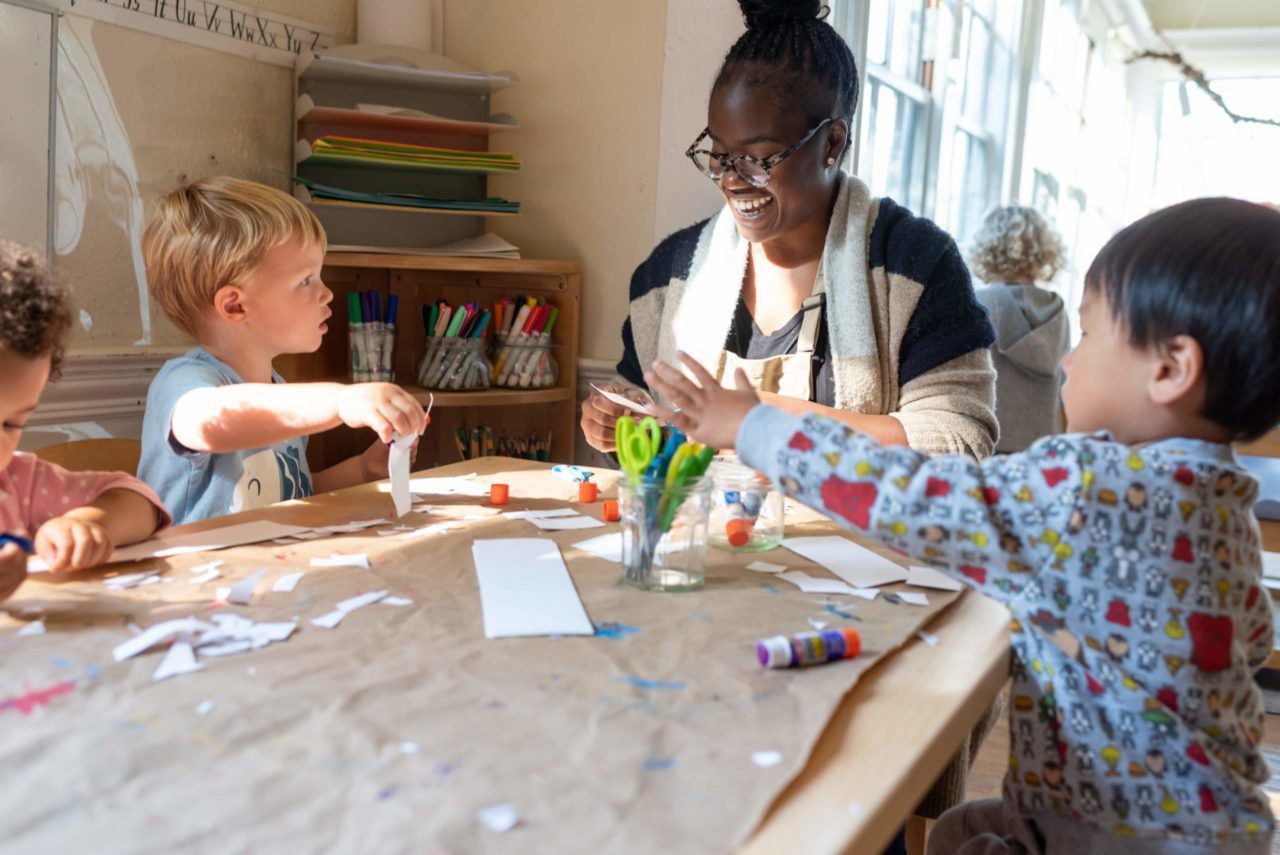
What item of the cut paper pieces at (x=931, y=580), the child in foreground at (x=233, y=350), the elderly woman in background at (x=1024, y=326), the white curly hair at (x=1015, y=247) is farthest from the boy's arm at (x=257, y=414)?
the white curly hair at (x=1015, y=247)

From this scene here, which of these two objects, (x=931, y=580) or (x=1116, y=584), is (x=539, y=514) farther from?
(x=1116, y=584)

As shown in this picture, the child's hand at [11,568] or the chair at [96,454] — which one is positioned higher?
the child's hand at [11,568]

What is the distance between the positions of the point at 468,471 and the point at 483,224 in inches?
52.7

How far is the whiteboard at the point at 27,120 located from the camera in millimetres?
1797

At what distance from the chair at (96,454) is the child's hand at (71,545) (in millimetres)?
527

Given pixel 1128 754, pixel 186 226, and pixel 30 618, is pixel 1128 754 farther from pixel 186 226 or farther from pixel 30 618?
pixel 186 226

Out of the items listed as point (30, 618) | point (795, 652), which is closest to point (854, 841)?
point (795, 652)

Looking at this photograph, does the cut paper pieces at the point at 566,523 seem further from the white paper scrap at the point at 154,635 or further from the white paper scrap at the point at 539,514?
the white paper scrap at the point at 154,635

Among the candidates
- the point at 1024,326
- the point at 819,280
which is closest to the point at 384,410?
the point at 819,280

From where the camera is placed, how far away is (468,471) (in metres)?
1.52

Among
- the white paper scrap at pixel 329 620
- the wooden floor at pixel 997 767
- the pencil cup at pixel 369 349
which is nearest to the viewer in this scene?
the white paper scrap at pixel 329 620

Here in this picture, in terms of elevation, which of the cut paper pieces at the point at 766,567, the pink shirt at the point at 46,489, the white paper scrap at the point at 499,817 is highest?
the pink shirt at the point at 46,489

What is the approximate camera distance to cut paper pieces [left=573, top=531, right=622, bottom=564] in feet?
3.48

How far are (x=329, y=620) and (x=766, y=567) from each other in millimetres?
429
